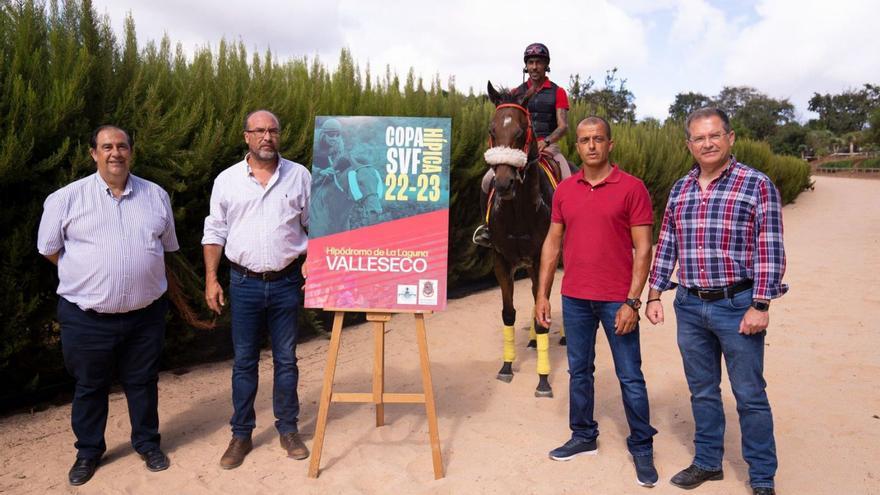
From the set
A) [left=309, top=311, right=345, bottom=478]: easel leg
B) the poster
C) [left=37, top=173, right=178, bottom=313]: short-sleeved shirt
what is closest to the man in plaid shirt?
the poster

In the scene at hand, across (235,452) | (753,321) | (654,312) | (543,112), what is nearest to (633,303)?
(654,312)

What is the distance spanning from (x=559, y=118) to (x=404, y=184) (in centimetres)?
303

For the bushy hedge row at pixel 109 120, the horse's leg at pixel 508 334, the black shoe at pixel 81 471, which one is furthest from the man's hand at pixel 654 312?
the bushy hedge row at pixel 109 120

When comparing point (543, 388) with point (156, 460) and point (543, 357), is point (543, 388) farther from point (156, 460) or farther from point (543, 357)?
point (156, 460)

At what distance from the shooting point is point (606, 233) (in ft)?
11.4

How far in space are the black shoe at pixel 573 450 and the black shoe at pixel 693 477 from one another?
52cm

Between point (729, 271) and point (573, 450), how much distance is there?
1.49 metres

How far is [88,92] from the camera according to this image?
16.2 feet

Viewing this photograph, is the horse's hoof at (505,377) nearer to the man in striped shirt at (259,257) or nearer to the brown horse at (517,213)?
the brown horse at (517,213)

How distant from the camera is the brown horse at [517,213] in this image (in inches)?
194

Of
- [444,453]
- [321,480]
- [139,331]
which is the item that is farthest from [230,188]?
[444,453]

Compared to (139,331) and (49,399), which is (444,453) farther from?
(49,399)

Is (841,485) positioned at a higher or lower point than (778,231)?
lower

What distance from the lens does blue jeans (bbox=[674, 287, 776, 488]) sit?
3158 millimetres
